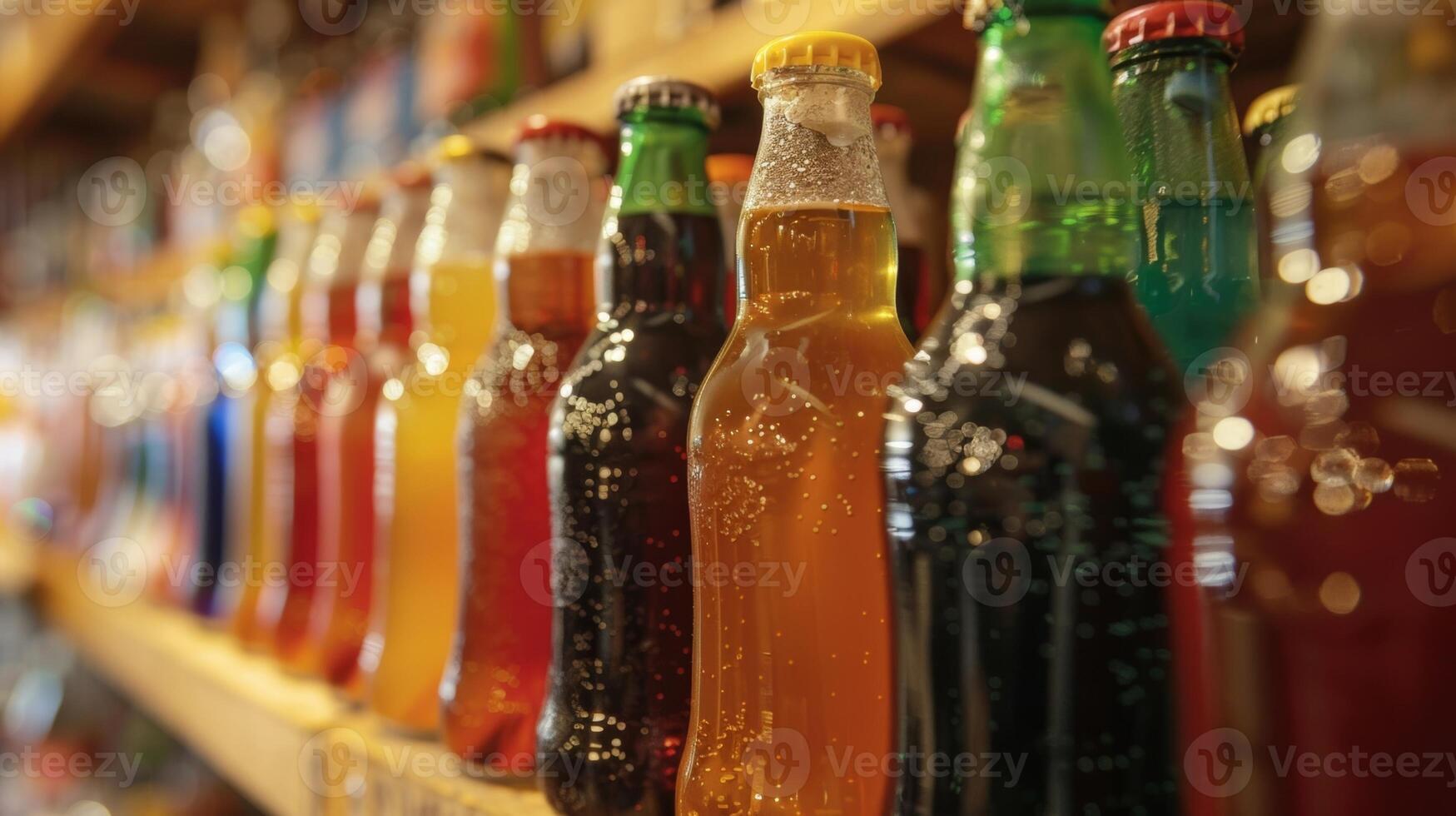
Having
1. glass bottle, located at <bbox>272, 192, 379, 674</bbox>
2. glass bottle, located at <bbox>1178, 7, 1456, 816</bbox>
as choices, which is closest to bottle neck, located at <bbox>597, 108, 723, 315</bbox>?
glass bottle, located at <bbox>1178, 7, 1456, 816</bbox>

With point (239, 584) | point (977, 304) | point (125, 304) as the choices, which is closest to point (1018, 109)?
point (977, 304)

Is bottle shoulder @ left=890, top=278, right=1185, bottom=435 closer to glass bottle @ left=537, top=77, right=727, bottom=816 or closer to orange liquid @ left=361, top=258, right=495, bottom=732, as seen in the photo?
glass bottle @ left=537, top=77, right=727, bottom=816

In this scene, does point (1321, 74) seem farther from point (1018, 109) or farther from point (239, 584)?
Result: point (239, 584)

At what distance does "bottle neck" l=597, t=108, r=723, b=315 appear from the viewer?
536 mm

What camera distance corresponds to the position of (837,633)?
421mm

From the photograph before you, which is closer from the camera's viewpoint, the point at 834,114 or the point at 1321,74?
the point at 1321,74

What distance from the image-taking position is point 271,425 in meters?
1.01

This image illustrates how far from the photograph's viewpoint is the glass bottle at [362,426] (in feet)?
2.78

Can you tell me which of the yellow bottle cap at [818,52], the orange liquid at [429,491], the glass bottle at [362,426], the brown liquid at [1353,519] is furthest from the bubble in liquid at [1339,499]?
the glass bottle at [362,426]

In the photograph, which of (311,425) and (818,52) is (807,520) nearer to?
(818,52)

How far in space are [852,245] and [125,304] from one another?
186 cm

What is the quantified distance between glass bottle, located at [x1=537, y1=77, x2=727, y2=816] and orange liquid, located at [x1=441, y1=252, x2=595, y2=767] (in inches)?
3.5

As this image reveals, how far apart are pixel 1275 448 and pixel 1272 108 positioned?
0.26 m

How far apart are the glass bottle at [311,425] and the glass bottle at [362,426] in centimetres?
6
